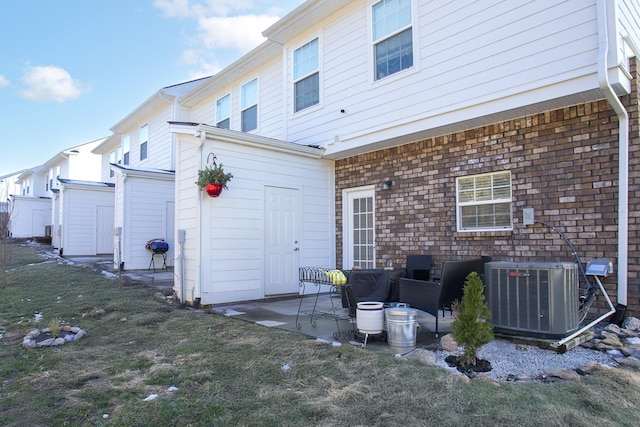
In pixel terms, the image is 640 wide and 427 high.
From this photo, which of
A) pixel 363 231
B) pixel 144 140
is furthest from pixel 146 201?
pixel 363 231

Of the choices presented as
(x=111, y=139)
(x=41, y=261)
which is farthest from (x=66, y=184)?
(x=111, y=139)

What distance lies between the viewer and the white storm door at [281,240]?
26.2 ft

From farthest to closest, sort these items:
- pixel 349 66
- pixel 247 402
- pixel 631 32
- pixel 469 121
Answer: pixel 349 66
pixel 469 121
pixel 631 32
pixel 247 402

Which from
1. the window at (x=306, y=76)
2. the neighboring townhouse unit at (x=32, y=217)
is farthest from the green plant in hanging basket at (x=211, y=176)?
the neighboring townhouse unit at (x=32, y=217)

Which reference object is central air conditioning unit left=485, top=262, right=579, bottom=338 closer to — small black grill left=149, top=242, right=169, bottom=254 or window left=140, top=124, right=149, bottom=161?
small black grill left=149, top=242, right=169, bottom=254

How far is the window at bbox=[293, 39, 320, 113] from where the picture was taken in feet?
29.9

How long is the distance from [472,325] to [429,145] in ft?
14.2

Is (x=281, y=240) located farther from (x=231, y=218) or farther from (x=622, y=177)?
(x=622, y=177)

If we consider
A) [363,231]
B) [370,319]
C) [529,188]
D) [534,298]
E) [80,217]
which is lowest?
[370,319]

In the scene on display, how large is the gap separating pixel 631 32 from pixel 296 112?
622 cm

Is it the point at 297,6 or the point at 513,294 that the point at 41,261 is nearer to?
the point at 297,6

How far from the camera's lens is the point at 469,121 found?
6.41 metres

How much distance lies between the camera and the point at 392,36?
24.4 ft

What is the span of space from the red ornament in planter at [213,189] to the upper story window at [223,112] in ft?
18.9
